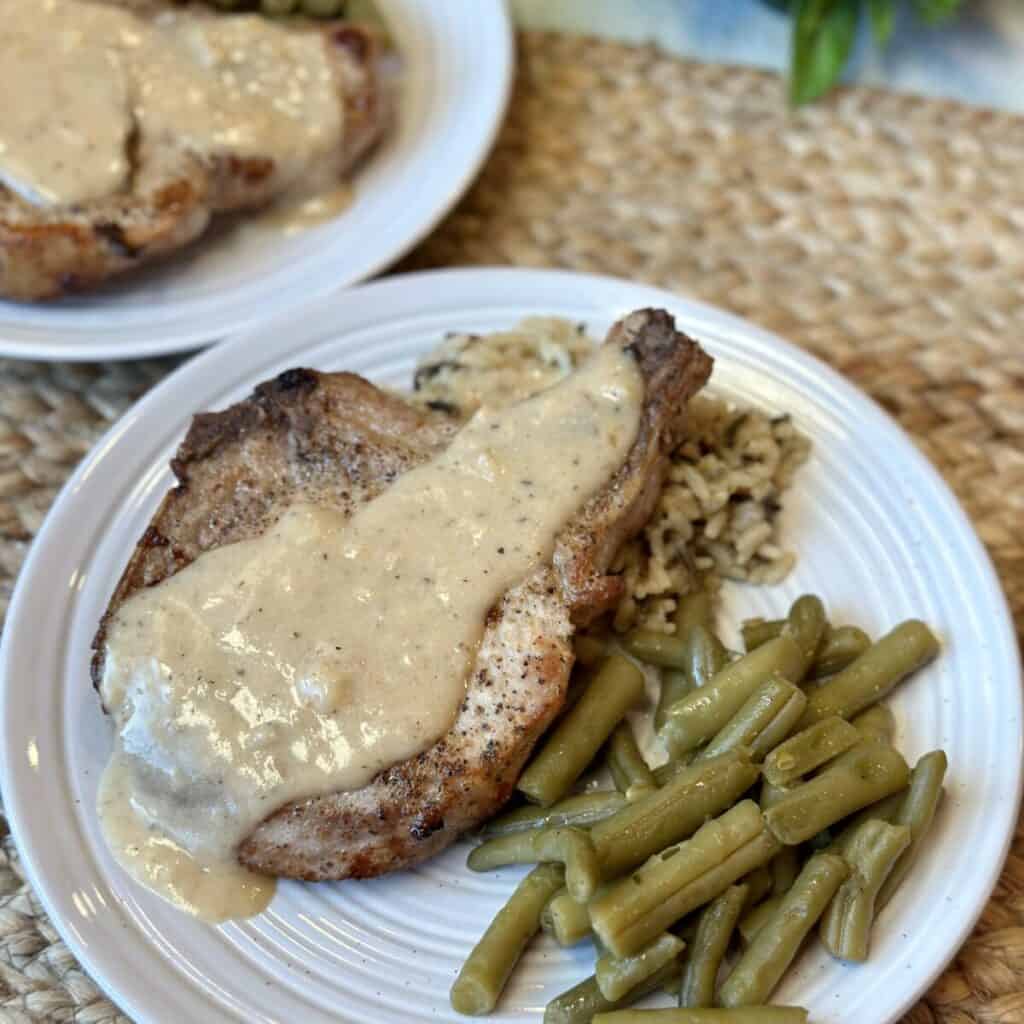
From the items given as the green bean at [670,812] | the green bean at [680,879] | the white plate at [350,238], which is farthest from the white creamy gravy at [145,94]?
the green bean at [680,879]

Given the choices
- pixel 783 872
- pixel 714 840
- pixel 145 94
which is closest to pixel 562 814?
pixel 714 840

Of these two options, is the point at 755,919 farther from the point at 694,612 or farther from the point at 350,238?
the point at 350,238

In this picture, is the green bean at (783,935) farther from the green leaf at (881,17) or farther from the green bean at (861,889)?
the green leaf at (881,17)

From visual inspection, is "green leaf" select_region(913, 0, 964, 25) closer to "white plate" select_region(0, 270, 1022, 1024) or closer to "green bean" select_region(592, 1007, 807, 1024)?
"white plate" select_region(0, 270, 1022, 1024)

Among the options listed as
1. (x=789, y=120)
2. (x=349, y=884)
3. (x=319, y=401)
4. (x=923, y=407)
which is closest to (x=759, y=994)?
(x=349, y=884)

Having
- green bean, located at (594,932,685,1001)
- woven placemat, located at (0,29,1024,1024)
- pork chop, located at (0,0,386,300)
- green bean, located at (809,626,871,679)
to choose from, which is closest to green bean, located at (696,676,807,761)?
green bean, located at (809,626,871,679)
